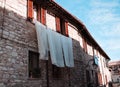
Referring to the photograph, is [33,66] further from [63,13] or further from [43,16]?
[63,13]

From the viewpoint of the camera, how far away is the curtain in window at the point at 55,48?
35.2 ft

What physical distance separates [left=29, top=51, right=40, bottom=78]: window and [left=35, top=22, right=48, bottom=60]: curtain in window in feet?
1.54

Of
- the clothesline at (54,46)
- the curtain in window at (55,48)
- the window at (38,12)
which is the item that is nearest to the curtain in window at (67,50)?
the clothesline at (54,46)

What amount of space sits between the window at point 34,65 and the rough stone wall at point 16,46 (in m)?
0.23

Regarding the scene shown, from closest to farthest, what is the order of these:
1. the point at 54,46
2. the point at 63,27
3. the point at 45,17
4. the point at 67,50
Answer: the point at 54,46 → the point at 45,17 → the point at 67,50 → the point at 63,27

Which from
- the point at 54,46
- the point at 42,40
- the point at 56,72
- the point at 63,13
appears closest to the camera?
the point at 42,40

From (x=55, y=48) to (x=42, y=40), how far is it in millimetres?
1251

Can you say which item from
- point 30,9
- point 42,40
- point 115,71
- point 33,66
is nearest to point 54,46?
point 42,40

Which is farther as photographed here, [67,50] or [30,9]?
[67,50]

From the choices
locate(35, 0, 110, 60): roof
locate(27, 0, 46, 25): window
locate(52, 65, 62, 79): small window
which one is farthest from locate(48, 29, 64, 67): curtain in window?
locate(35, 0, 110, 60): roof

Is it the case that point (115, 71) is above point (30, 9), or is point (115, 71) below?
below

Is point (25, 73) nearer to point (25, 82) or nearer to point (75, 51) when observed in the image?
point (25, 82)

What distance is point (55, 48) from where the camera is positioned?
1120 cm

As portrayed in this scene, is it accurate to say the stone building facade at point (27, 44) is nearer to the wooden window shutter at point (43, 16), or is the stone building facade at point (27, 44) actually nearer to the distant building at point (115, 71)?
the wooden window shutter at point (43, 16)
